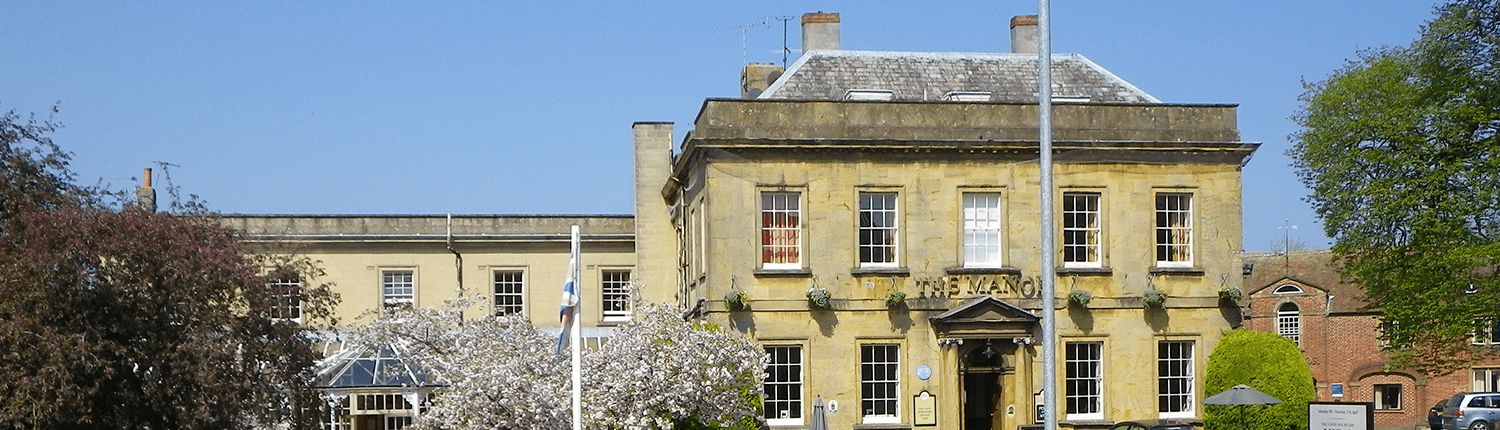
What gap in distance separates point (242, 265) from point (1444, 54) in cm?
2544

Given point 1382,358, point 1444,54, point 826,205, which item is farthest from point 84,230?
point 1382,358

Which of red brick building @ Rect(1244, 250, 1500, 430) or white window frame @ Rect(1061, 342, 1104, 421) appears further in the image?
red brick building @ Rect(1244, 250, 1500, 430)

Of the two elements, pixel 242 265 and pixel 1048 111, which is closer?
pixel 1048 111

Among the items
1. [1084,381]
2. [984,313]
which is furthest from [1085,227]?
[1084,381]

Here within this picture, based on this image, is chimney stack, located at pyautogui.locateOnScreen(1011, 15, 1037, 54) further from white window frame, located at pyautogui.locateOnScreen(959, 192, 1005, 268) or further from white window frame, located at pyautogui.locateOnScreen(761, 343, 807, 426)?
white window frame, located at pyautogui.locateOnScreen(761, 343, 807, 426)

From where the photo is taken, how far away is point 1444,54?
117 ft

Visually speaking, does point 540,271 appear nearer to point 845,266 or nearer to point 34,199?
point 845,266

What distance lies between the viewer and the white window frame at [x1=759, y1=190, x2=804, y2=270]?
103ft

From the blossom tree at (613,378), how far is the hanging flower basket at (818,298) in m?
4.55

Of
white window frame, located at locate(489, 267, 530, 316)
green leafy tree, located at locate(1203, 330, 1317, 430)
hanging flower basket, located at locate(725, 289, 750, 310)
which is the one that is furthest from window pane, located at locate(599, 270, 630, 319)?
green leafy tree, located at locate(1203, 330, 1317, 430)

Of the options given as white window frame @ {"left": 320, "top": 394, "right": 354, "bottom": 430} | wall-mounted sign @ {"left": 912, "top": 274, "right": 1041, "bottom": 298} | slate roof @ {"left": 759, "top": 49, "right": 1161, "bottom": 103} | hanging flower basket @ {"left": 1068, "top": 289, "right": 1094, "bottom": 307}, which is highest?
slate roof @ {"left": 759, "top": 49, "right": 1161, "bottom": 103}

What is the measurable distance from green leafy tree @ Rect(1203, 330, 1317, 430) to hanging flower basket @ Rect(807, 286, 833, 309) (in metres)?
7.55

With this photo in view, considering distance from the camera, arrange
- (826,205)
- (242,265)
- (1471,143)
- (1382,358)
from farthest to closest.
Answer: (1382,358)
(1471,143)
(826,205)
(242,265)

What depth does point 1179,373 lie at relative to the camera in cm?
3262
